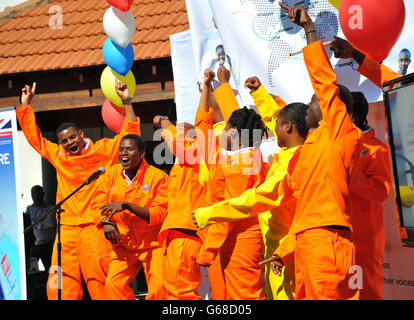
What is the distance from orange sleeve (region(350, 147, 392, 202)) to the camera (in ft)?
13.8

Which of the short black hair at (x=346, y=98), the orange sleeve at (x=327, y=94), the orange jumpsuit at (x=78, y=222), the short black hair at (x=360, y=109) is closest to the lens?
the orange sleeve at (x=327, y=94)

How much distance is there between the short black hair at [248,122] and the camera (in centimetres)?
480

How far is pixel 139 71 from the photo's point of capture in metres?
9.25

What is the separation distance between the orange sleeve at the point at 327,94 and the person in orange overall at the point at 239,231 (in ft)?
3.38

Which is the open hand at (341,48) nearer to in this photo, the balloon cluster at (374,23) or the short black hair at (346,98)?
the balloon cluster at (374,23)

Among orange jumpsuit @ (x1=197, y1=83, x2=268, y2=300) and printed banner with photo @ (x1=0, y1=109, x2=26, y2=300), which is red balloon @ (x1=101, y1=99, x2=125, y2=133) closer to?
printed banner with photo @ (x1=0, y1=109, x2=26, y2=300)

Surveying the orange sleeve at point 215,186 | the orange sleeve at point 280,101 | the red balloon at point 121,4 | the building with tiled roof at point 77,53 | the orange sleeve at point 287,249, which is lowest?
the orange sleeve at point 287,249

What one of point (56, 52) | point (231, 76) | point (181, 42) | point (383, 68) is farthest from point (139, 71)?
point (383, 68)

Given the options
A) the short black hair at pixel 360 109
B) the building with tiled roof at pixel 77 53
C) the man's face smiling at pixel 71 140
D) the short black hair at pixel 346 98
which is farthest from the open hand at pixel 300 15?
the building with tiled roof at pixel 77 53

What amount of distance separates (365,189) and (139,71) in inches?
221

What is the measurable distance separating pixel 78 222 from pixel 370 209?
2901mm
